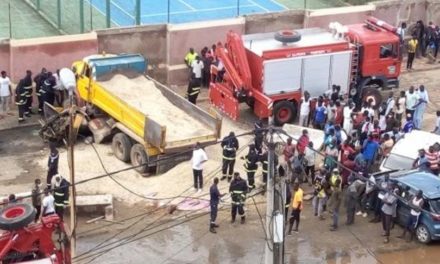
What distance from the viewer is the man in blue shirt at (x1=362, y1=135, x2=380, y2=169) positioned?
24547mm

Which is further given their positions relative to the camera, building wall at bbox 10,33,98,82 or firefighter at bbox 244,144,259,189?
building wall at bbox 10,33,98,82

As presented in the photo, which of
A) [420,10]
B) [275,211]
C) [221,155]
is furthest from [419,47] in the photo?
[275,211]

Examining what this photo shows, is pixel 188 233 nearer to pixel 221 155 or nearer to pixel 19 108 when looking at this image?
pixel 221 155

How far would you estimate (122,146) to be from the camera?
25.8 meters

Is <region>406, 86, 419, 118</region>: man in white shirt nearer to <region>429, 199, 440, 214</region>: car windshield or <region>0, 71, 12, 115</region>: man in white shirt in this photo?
<region>429, 199, 440, 214</region>: car windshield

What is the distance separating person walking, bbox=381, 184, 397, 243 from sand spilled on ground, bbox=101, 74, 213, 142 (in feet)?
17.2

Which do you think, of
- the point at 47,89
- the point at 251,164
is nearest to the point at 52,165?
the point at 251,164

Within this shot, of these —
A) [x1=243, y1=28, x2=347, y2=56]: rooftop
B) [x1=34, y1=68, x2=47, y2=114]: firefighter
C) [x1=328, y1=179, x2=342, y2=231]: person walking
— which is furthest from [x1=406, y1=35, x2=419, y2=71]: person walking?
[x1=34, y1=68, x2=47, y2=114]: firefighter

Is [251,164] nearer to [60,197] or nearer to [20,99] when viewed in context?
[60,197]

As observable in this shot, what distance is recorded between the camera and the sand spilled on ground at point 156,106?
985 inches

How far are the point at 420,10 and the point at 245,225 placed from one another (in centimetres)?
1679

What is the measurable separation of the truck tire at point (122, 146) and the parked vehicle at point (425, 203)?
286 inches

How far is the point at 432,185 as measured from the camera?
22.3 meters

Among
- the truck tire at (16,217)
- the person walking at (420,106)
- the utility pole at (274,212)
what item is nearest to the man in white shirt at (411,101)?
the person walking at (420,106)
